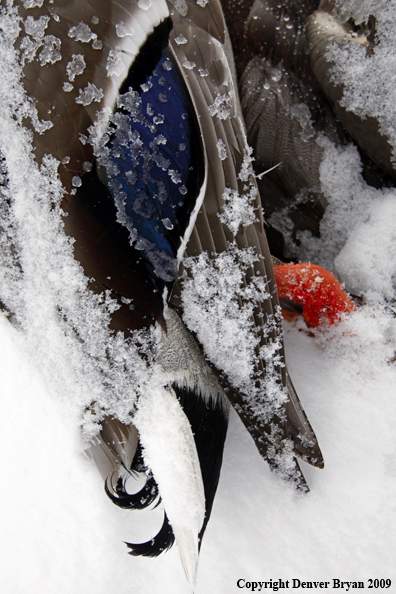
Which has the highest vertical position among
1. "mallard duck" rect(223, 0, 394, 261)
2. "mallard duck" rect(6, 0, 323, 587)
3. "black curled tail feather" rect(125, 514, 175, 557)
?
"mallard duck" rect(223, 0, 394, 261)

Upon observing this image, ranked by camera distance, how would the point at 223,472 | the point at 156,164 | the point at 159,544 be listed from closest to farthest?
the point at 156,164
the point at 159,544
the point at 223,472

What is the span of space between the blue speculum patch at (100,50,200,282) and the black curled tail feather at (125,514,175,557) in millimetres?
549

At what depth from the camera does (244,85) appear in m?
1.03

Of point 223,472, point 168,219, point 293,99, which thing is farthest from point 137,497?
point 293,99

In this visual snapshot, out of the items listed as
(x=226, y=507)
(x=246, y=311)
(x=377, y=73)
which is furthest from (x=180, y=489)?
(x=377, y=73)

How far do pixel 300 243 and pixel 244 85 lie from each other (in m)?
0.47

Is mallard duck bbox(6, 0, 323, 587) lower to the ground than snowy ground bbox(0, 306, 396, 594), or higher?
higher

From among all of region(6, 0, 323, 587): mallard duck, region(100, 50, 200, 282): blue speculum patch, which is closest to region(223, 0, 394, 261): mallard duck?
region(6, 0, 323, 587): mallard duck

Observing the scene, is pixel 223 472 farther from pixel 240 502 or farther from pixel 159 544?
pixel 159 544

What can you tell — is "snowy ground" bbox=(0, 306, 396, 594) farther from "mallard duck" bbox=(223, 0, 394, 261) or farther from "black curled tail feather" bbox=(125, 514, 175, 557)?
"mallard duck" bbox=(223, 0, 394, 261)

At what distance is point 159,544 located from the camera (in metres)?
0.81

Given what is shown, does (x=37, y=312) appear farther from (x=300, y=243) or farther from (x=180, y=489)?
(x=300, y=243)

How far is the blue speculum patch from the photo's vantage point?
638 millimetres

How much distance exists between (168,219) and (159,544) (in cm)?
69
